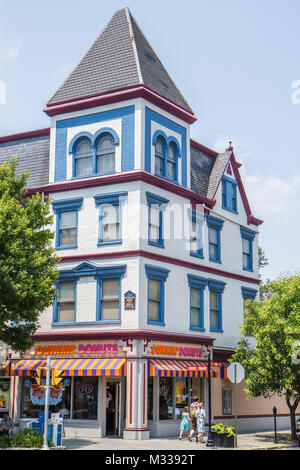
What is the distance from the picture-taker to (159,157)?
3512 centimetres

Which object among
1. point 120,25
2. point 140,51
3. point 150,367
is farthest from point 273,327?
point 120,25

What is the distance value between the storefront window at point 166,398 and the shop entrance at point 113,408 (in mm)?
2208

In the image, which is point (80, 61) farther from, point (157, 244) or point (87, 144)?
point (157, 244)

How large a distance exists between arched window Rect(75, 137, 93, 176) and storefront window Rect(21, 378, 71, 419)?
10675mm

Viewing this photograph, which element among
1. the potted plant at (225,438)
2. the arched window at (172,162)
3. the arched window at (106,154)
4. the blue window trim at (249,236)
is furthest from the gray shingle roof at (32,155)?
the potted plant at (225,438)

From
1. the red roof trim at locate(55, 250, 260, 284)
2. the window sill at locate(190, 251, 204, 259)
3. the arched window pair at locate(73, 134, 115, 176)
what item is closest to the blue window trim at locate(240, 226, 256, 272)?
the red roof trim at locate(55, 250, 260, 284)

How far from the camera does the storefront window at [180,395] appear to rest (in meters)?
34.2

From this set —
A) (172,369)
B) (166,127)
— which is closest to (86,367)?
(172,369)

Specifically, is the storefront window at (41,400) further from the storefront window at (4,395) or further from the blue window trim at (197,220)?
the blue window trim at (197,220)

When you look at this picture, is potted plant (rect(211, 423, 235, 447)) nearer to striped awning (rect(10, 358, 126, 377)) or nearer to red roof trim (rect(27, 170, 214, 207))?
striped awning (rect(10, 358, 126, 377))

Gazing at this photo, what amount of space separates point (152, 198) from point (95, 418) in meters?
11.0

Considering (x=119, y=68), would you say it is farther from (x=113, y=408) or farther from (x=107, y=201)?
(x=113, y=408)

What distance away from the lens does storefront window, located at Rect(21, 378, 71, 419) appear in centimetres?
3294

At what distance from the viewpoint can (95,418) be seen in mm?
31922
